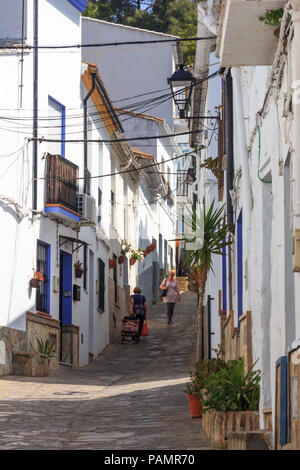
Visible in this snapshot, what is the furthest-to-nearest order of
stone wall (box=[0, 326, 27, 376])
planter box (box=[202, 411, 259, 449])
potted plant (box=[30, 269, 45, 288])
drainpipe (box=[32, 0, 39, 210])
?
drainpipe (box=[32, 0, 39, 210]) → potted plant (box=[30, 269, 45, 288]) → stone wall (box=[0, 326, 27, 376]) → planter box (box=[202, 411, 259, 449])

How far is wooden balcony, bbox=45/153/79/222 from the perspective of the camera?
20594 mm

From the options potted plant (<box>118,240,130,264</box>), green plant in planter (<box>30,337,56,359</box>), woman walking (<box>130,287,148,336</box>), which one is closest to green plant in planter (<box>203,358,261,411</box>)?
green plant in planter (<box>30,337,56,359</box>)

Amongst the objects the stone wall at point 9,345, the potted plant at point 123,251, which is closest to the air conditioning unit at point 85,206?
the stone wall at point 9,345

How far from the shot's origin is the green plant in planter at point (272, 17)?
24.3ft

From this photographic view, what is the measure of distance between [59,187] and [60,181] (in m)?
0.14

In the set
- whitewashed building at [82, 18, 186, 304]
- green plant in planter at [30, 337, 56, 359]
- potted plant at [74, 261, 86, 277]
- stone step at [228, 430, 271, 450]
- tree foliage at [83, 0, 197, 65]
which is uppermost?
tree foliage at [83, 0, 197, 65]

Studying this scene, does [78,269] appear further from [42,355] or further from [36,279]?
[42,355]

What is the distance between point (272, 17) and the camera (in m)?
7.46

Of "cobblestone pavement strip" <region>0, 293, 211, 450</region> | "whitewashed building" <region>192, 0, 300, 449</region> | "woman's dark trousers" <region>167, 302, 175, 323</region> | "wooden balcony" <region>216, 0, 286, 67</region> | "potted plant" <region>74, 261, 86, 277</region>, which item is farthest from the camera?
"woman's dark trousers" <region>167, 302, 175, 323</region>

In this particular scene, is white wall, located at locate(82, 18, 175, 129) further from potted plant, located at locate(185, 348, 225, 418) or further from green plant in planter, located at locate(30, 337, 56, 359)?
potted plant, located at locate(185, 348, 225, 418)

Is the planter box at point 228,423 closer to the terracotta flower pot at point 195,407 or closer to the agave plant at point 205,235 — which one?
the terracotta flower pot at point 195,407

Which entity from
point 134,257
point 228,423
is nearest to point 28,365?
point 228,423

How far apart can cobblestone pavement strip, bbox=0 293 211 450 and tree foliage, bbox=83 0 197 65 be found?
Answer: 24728 millimetres

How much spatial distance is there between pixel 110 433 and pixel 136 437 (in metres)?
0.59
